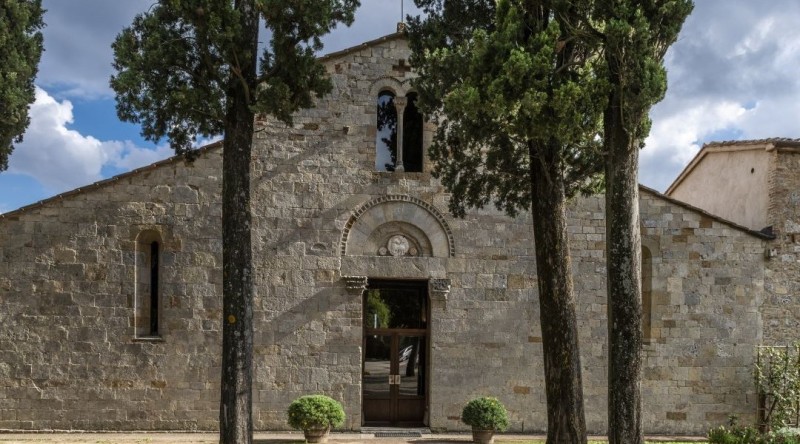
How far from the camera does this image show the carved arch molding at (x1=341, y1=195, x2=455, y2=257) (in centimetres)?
1462

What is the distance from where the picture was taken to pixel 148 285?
14.4m

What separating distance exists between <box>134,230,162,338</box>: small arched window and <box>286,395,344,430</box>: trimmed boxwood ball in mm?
3384

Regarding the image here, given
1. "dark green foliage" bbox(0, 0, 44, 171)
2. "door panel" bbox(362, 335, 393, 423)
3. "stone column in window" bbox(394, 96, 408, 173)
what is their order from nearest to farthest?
"dark green foliage" bbox(0, 0, 44, 171), "stone column in window" bbox(394, 96, 408, 173), "door panel" bbox(362, 335, 393, 423)

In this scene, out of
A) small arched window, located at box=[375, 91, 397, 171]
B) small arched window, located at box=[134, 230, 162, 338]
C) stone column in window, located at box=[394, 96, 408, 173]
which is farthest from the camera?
small arched window, located at box=[375, 91, 397, 171]

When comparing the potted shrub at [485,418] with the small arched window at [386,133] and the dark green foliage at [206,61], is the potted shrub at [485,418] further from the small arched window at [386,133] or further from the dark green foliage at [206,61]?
the dark green foliage at [206,61]

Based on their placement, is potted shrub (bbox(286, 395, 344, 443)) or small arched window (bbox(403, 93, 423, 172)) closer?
potted shrub (bbox(286, 395, 344, 443))

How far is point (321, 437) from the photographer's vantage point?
43.2ft

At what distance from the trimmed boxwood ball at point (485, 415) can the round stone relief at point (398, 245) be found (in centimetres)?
335

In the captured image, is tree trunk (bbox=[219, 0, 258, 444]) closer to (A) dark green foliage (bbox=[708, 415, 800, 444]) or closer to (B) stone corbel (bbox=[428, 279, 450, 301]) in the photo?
(B) stone corbel (bbox=[428, 279, 450, 301])

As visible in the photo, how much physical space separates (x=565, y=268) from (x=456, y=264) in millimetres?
4782

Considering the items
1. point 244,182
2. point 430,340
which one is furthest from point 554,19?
point 430,340

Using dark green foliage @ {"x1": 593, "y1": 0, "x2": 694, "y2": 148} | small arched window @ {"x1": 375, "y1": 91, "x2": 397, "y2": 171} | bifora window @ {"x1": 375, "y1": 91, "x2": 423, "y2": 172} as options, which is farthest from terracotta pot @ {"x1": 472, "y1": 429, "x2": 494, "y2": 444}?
dark green foliage @ {"x1": 593, "y1": 0, "x2": 694, "y2": 148}

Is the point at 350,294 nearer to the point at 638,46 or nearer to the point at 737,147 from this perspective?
the point at 638,46

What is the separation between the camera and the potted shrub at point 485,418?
13.3 m
